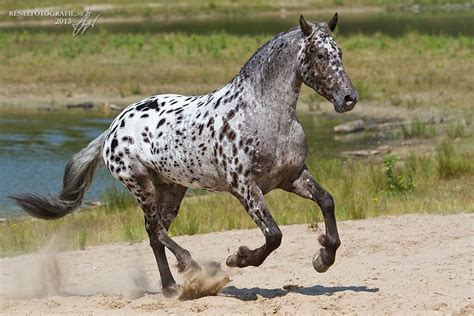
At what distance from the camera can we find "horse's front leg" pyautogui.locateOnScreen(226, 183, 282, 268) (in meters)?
7.68

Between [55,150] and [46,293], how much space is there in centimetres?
1120

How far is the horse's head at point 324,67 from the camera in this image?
7.62 meters


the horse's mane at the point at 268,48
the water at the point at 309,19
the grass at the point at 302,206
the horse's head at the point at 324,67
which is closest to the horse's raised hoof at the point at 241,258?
the horse's head at the point at 324,67

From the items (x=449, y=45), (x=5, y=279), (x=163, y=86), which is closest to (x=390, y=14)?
(x=449, y=45)

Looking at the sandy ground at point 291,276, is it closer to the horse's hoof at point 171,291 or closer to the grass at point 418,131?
the horse's hoof at point 171,291

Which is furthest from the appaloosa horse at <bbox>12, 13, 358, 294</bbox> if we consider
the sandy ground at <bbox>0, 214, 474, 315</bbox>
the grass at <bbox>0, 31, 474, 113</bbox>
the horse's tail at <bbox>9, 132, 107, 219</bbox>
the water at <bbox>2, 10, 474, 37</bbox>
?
the water at <bbox>2, 10, 474, 37</bbox>

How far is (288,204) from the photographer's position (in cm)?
1336

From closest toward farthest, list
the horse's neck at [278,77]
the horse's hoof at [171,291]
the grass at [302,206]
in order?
the horse's neck at [278,77]
the horse's hoof at [171,291]
the grass at [302,206]

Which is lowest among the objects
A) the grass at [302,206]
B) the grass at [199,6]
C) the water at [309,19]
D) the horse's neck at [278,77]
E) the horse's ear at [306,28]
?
the grass at [302,206]

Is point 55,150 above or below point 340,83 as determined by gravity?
below

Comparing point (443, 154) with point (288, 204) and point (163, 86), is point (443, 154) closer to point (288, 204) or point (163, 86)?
point (288, 204)

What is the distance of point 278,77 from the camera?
7926mm

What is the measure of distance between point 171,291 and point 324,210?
1516mm

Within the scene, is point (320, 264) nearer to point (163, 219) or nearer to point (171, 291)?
point (171, 291)
